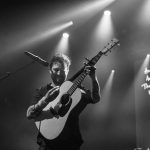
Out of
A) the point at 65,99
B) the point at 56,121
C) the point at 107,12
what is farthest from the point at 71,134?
the point at 107,12

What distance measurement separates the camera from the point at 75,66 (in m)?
6.73

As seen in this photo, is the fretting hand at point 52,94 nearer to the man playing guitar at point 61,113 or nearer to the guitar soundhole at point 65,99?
the man playing guitar at point 61,113

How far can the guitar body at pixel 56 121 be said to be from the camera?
2887 millimetres

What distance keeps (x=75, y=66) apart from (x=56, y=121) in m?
3.84

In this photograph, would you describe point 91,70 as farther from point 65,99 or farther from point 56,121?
point 56,121

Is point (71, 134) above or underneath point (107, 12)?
underneath

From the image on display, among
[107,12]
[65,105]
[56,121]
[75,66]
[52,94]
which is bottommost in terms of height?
[56,121]

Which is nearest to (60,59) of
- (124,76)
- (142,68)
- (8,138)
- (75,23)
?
(75,23)

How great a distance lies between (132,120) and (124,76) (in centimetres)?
110

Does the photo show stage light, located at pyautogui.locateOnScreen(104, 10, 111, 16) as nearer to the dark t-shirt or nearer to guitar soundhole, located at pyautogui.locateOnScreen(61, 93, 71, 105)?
the dark t-shirt

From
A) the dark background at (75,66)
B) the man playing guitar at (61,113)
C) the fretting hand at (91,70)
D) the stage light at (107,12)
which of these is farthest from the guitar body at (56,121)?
the stage light at (107,12)

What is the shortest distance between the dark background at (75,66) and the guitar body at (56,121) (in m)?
2.24

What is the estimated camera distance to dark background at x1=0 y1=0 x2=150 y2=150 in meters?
5.46

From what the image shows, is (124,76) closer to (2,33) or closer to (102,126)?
(102,126)
